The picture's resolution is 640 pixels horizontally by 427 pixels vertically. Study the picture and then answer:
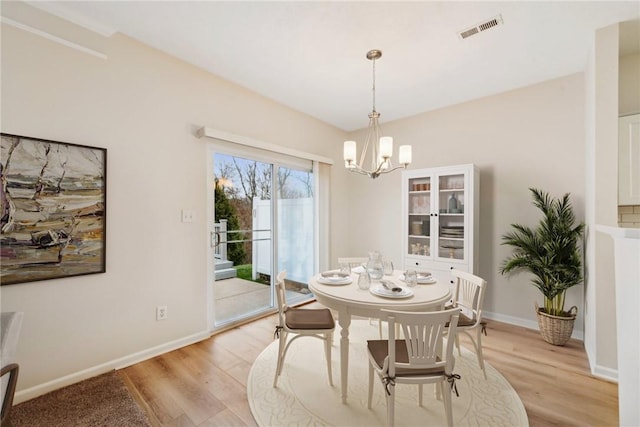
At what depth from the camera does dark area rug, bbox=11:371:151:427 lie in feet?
5.40

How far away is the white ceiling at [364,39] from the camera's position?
1.92 m

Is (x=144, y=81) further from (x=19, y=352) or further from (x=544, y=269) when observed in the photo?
(x=544, y=269)

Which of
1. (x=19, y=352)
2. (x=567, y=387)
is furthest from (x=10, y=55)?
(x=567, y=387)

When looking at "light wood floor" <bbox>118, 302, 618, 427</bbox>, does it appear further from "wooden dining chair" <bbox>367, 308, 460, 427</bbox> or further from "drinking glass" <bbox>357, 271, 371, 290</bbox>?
"drinking glass" <bbox>357, 271, 371, 290</bbox>

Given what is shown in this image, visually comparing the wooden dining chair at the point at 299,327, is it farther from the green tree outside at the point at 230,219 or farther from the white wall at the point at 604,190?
the white wall at the point at 604,190

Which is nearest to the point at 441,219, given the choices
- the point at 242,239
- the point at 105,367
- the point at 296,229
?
the point at 296,229

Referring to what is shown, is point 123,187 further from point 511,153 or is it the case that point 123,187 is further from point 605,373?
point 605,373

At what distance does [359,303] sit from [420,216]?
2108 mm

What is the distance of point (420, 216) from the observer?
3.49m

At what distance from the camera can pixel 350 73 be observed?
2783 millimetres

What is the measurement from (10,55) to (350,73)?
259 centimetres

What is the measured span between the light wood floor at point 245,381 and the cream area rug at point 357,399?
0.30 ft

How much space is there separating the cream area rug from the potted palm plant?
0.96 meters

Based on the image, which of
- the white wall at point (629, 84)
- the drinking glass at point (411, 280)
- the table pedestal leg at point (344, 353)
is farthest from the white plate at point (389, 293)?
the white wall at point (629, 84)
